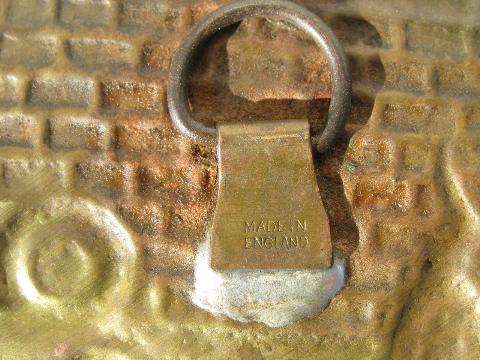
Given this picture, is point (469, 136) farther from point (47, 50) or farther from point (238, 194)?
point (47, 50)

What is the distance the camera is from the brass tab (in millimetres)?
1849

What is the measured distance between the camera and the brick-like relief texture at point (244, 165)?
198 centimetres

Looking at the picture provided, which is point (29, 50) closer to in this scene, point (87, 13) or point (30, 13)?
→ point (30, 13)

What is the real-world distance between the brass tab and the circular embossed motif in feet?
1.28

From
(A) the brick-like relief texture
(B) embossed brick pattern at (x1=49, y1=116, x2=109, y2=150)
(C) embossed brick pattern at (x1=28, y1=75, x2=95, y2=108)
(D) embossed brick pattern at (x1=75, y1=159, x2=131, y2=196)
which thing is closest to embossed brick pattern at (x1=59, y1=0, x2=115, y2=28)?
(A) the brick-like relief texture

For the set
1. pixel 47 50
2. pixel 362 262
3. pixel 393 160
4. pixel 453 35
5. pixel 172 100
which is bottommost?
pixel 362 262

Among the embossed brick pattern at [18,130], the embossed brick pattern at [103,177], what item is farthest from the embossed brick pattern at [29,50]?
the embossed brick pattern at [103,177]

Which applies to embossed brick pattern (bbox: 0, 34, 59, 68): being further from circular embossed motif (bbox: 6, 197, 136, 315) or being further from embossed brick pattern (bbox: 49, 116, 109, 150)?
circular embossed motif (bbox: 6, 197, 136, 315)

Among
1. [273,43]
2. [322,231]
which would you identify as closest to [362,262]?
[322,231]

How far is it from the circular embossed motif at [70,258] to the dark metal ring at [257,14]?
0.45 meters

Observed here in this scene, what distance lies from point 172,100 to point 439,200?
1037 millimetres

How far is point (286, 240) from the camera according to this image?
6.08 feet

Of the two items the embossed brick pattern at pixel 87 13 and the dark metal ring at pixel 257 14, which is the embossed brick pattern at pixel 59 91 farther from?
the dark metal ring at pixel 257 14

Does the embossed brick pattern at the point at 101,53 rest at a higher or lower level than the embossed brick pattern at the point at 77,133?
higher
